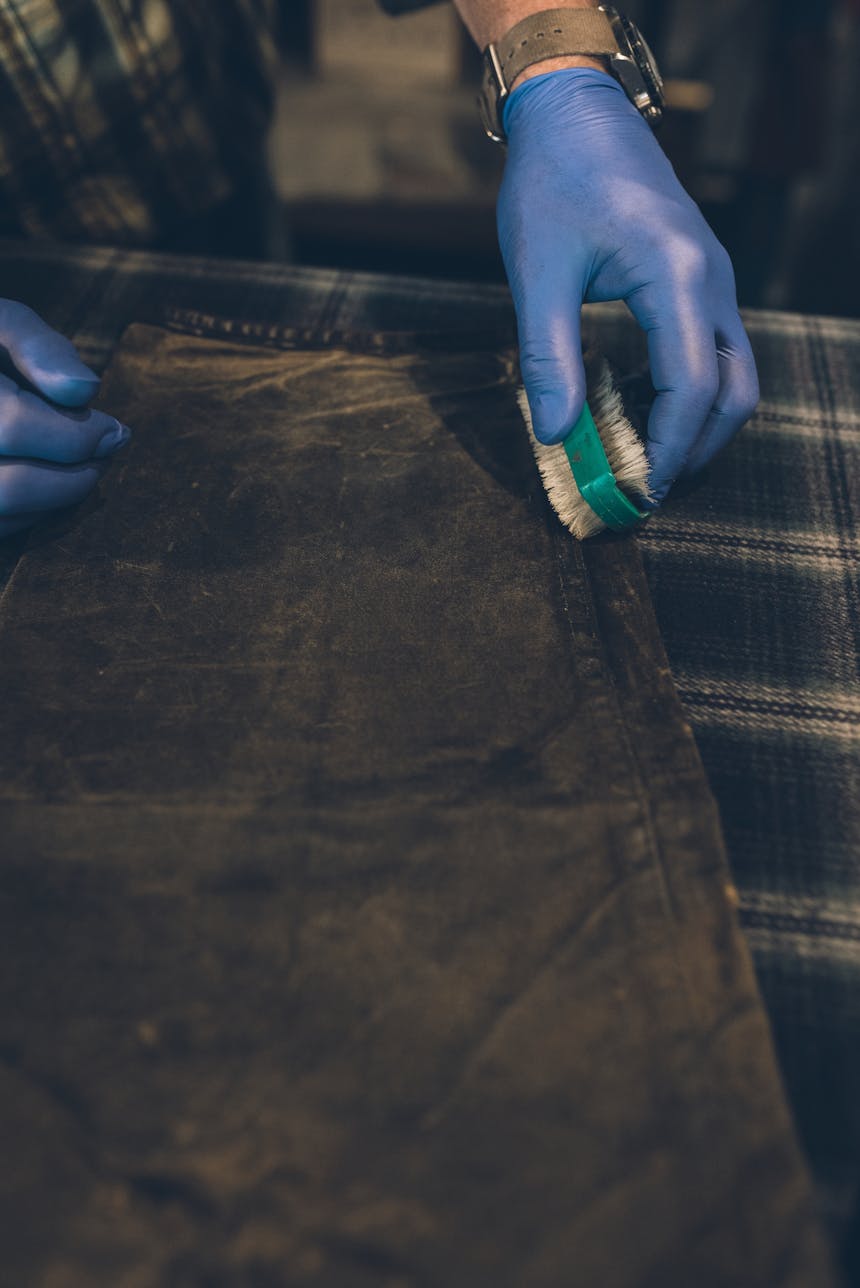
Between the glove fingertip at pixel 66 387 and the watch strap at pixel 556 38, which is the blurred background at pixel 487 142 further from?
the glove fingertip at pixel 66 387

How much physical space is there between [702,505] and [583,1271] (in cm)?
65

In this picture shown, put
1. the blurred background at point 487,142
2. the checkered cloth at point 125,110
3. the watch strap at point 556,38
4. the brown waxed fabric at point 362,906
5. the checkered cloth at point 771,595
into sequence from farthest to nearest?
the blurred background at point 487,142, the checkered cloth at point 125,110, the watch strap at point 556,38, the checkered cloth at point 771,595, the brown waxed fabric at point 362,906

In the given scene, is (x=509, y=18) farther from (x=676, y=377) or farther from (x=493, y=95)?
(x=676, y=377)

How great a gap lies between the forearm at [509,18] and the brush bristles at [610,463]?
0.41 metres

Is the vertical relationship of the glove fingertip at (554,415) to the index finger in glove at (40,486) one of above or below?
below

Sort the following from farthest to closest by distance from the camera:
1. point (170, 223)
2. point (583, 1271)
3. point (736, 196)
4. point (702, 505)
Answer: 1. point (736, 196)
2. point (170, 223)
3. point (702, 505)
4. point (583, 1271)

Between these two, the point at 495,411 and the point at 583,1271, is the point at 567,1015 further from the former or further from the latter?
the point at 495,411

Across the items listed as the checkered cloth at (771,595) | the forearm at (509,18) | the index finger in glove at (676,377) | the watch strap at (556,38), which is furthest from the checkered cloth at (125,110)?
the index finger in glove at (676,377)

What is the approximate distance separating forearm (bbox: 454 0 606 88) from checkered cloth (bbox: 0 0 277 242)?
1.24ft

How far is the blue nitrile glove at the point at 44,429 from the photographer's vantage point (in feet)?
2.56

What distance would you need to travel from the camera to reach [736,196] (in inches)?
84.4

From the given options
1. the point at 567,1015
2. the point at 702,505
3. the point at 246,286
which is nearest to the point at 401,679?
the point at 567,1015

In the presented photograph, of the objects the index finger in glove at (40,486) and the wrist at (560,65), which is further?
the wrist at (560,65)

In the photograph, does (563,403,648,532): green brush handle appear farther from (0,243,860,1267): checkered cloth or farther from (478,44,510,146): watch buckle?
(478,44,510,146): watch buckle
